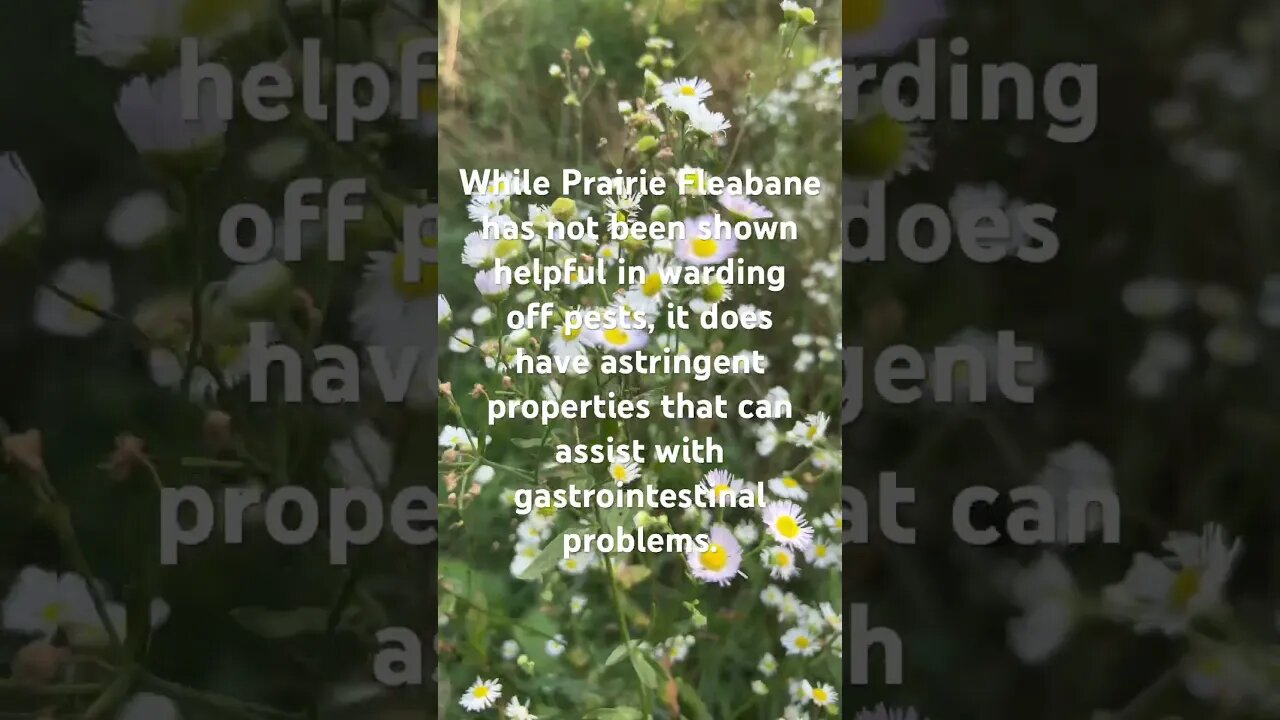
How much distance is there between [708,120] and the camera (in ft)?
1.56

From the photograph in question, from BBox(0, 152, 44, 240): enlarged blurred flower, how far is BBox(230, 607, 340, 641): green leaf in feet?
0.77

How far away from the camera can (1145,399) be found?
0.47m

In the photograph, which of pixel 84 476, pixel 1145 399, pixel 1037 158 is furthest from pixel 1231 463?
pixel 84 476

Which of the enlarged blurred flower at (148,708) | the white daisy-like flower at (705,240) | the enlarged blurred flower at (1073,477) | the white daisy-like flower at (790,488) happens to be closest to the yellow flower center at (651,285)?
the white daisy-like flower at (705,240)

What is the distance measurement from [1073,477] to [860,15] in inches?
10.4

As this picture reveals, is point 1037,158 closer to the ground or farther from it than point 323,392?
farther from it

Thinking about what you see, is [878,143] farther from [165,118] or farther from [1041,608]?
[165,118]

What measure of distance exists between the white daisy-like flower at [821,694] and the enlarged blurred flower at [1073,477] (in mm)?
145

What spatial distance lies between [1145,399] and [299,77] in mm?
471

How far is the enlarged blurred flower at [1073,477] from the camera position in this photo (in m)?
0.47

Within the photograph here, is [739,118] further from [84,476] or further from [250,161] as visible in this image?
[84,476]

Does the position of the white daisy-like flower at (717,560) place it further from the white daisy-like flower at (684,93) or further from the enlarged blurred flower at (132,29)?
the enlarged blurred flower at (132,29)

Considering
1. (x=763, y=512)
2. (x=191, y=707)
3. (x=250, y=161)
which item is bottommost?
(x=191, y=707)

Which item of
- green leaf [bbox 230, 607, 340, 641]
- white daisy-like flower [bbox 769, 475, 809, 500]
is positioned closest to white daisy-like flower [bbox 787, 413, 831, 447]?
white daisy-like flower [bbox 769, 475, 809, 500]
